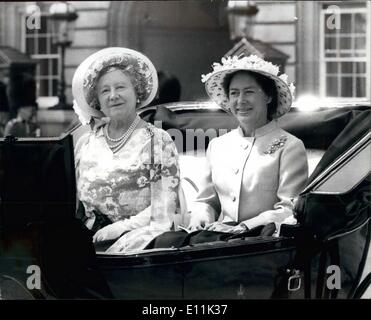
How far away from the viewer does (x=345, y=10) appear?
12.9 feet

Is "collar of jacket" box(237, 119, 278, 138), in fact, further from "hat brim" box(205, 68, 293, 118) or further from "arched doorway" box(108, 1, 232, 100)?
"arched doorway" box(108, 1, 232, 100)

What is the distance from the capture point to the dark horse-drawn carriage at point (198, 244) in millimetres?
3811

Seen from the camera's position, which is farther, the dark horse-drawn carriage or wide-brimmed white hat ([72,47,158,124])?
wide-brimmed white hat ([72,47,158,124])

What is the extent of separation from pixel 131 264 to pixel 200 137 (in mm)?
672

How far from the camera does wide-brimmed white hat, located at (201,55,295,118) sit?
3.92 meters

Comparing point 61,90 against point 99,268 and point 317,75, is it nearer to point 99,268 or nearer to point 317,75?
point 99,268

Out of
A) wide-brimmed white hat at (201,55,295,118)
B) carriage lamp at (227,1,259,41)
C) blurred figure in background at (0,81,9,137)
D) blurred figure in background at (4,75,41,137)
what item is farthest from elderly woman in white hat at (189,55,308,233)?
blurred figure in background at (0,81,9,137)

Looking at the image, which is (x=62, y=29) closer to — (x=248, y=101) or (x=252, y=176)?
(x=248, y=101)

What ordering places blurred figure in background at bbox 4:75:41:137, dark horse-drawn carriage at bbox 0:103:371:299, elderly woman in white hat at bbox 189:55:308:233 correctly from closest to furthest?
dark horse-drawn carriage at bbox 0:103:371:299 → elderly woman in white hat at bbox 189:55:308:233 → blurred figure in background at bbox 4:75:41:137

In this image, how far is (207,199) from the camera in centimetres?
402

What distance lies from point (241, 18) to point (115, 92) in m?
0.68

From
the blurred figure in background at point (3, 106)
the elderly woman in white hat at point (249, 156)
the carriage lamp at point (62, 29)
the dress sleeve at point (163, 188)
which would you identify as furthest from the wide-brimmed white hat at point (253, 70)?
the blurred figure in background at point (3, 106)

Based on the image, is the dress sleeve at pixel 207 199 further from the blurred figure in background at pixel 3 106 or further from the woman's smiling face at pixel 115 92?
the blurred figure in background at pixel 3 106

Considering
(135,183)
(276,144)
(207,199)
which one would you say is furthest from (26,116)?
(276,144)
